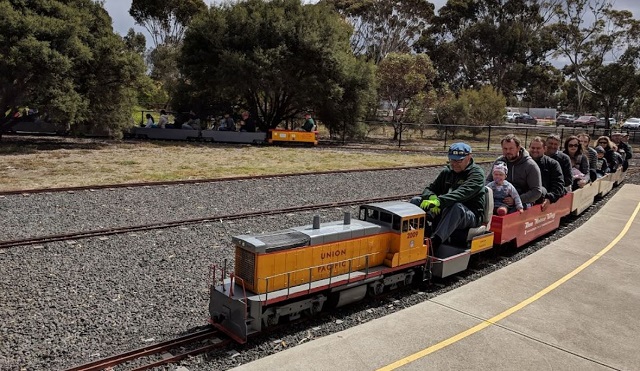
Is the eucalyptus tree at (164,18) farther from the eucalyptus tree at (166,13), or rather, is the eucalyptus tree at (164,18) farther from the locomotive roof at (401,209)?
the locomotive roof at (401,209)

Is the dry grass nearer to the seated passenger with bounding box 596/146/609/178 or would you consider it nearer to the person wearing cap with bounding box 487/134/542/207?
the seated passenger with bounding box 596/146/609/178

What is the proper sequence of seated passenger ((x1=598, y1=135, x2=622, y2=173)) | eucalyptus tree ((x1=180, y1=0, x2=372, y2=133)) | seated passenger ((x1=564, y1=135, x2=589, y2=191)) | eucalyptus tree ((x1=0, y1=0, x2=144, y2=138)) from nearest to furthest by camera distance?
seated passenger ((x1=564, y1=135, x2=589, y2=191)), seated passenger ((x1=598, y1=135, x2=622, y2=173)), eucalyptus tree ((x1=0, y1=0, x2=144, y2=138)), eucalyptus tree ((x1=180, y1=0, x2=372, y2=133))

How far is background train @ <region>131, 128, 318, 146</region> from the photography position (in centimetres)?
2922

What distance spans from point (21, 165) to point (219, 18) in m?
17.3

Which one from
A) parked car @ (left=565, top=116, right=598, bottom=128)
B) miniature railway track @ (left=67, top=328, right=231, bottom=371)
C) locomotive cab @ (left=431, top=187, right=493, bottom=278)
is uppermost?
parked car @ (left=565, top=116, right=598, bottom=128)

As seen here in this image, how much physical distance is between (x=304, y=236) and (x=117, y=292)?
9.73 ft

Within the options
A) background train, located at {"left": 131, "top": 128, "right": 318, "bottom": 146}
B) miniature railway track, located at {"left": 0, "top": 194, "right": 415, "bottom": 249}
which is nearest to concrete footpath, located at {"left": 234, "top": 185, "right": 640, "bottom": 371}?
miniature railway track, located at {"left": 0, "top": 194, "right": 415, "bottom": 249}

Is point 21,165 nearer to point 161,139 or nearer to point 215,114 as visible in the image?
point 161,139

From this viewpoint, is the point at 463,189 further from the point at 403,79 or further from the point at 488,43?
the point at 488,43

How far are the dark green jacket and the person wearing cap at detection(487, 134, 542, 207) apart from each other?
194cm

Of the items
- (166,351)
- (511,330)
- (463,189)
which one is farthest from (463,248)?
(166,351)

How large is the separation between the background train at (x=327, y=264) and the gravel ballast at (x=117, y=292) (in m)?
0.32

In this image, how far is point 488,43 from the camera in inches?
2522

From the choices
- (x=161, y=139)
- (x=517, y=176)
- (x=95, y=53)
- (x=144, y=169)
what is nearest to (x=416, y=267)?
(x=517, y=176)
